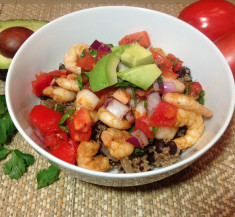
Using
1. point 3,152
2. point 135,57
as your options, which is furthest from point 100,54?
point 3,152

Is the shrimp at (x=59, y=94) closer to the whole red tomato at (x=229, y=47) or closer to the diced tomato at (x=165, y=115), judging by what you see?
the diced tomato at (x=165, y=115)

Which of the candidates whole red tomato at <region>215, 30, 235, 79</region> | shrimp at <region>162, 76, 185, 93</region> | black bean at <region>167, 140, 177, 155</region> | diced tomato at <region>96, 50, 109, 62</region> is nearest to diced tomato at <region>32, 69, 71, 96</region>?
diced tomato at <region>96, 50, 109, 62</region>

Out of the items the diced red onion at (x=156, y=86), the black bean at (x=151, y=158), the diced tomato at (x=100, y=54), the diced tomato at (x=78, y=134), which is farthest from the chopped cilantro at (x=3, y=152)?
the diced red onion at (x=156, y=86)

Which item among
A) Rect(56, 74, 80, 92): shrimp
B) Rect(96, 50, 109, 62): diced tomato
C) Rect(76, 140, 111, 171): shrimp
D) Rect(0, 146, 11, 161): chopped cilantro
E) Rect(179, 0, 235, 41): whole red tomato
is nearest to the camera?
Answer: Rect(76, 140, 111, 171): shrimp

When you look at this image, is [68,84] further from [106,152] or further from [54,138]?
[106,152]

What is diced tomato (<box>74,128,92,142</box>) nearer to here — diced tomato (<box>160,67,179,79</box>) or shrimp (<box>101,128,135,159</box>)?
shrimp (<box>101,128,135,159</box>)

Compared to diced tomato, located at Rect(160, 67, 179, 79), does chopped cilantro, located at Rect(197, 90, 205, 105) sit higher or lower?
lower
